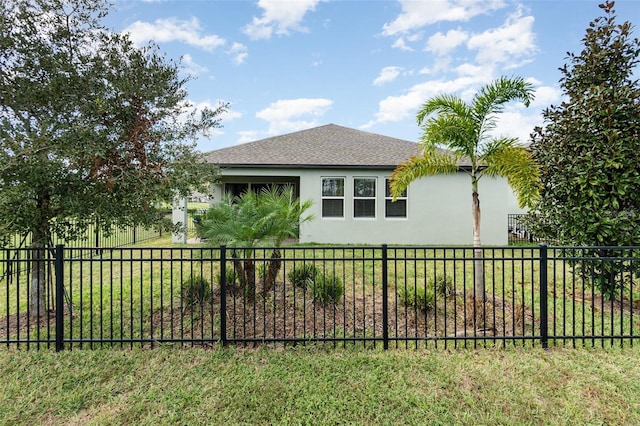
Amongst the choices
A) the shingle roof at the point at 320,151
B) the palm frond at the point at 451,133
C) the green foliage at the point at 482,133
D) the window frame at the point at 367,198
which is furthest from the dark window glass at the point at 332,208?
the palm frond at the point at 451,133

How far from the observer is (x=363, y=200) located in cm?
1148

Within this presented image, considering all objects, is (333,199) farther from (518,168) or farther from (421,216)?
(518,168)

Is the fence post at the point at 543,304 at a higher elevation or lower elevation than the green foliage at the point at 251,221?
lower

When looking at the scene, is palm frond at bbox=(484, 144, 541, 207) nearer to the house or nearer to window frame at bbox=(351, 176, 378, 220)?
the house

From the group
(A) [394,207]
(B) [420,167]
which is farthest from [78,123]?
(A) [394,207]

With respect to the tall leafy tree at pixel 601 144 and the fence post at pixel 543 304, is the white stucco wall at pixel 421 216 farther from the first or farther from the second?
the fence post at pixel 543 304

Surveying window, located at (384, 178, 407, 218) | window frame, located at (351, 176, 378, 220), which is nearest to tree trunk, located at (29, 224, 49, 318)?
window frame, located at (351, 176, 378, 220)

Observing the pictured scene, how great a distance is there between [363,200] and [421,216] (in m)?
2.34

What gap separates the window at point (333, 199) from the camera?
1147cm

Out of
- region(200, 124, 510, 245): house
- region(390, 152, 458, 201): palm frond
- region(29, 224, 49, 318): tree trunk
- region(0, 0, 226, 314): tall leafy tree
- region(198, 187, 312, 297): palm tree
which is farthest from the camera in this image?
region(200, 124, 510, 245): house

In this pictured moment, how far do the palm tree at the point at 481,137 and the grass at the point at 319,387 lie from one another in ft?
5.81

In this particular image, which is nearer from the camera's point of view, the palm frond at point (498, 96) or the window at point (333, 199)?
the palm frond at point (498, 96)

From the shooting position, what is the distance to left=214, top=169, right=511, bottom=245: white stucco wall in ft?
37.3

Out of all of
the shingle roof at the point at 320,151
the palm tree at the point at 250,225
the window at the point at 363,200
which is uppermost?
the shingle roof at the point at 320,151
